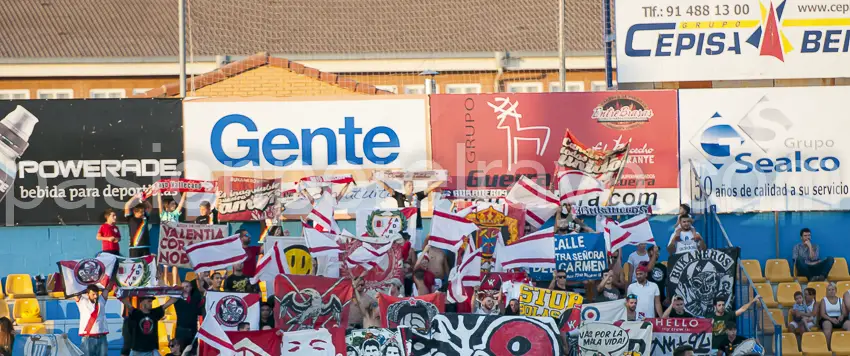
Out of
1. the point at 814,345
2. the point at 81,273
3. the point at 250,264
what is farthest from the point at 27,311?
the point at 814,345

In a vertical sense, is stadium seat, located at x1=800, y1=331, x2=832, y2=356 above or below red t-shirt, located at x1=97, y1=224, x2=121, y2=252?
below

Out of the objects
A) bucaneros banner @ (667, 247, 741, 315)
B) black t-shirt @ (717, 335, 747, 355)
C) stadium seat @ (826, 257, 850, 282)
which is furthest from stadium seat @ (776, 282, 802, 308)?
black t-shirt @ (717, 335, 747, 355)

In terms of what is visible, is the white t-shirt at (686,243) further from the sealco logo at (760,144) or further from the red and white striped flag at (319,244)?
the red and white striped flag at (319,244)

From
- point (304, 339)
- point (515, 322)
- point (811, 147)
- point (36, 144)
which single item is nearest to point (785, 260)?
point (811, 147)

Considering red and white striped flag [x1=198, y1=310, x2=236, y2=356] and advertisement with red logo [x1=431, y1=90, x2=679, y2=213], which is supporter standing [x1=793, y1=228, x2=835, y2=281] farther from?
red and white striped flag [x1=198, y1=310, x2=236, y2=356]

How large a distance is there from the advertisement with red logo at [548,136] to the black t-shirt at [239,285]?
4.47 meters

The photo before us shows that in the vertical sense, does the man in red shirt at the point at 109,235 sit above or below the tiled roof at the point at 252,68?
below

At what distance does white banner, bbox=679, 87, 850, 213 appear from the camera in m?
22.2

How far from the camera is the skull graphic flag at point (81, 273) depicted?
18922 mm

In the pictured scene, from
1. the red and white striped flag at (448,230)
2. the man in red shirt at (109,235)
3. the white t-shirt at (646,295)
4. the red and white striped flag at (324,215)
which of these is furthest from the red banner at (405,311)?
the man in red shirt at (109,235)

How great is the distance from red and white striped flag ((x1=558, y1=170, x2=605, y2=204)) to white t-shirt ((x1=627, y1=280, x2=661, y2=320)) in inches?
103

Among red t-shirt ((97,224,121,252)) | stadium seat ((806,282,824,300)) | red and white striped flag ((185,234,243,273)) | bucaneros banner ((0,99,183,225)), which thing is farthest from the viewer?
bucaneros banner ((0,99,183,225))

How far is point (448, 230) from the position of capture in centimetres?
1936

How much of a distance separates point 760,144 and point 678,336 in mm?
5402
